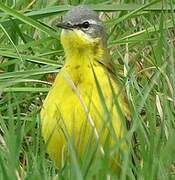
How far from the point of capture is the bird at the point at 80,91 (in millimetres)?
3594

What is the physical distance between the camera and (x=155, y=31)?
16.2 feet

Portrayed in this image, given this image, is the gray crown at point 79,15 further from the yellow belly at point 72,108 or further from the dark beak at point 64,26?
the yellow belly at point 72,108

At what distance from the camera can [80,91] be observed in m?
3.82

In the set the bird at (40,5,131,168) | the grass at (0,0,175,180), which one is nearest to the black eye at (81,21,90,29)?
the bird at (40,5,131,168)

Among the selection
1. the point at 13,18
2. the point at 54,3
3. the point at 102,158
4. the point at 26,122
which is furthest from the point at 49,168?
the point at 54,3

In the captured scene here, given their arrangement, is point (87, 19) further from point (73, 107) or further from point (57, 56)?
point (57, 56)

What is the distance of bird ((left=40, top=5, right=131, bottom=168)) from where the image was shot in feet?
11.8

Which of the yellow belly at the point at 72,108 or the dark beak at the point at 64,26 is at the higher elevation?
the dark beak at the point at 64,26

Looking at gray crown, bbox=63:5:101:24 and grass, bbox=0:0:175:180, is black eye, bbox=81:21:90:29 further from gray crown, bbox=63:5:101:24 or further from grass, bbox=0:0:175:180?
grass, bbox=0:0:175:180

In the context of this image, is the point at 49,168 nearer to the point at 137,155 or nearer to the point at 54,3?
the point at 137,155

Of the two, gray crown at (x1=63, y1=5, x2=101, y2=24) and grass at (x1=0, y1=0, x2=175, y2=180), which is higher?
gray crown at (x1=63, y1=5, x2=101, y2=24)

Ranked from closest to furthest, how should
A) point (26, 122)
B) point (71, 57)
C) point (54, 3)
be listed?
point (71, 57) < point (26, 122) < point (54, 3)

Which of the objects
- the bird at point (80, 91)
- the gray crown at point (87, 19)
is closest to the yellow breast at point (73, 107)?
the bird at point (80, 91)

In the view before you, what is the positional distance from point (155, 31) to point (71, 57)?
106cm
